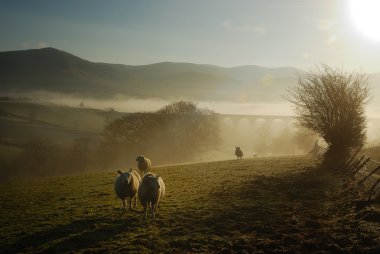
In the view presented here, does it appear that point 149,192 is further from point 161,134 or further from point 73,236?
point 161,134

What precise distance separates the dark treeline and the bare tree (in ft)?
154

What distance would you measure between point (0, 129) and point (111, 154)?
59019 mm

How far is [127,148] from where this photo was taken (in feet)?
246

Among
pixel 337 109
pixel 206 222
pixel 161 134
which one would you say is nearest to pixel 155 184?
pixel 206 222

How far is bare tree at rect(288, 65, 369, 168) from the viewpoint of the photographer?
3147 cm

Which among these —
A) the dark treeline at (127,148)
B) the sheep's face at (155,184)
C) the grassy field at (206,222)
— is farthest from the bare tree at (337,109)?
the dark treeline at (127,148)

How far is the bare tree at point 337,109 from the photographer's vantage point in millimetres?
31469

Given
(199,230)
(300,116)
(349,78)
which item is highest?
(349,78)

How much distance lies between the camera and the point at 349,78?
32062 mm

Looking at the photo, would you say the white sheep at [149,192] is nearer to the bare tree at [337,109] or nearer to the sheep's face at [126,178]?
the sheep's face at [126,178]

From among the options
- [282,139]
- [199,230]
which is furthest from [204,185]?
[282,139]

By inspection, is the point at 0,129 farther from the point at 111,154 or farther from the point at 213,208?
the point at 213,208

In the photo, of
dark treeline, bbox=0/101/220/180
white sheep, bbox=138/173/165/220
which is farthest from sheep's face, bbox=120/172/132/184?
dark treeline, bbox=0/101/220/180

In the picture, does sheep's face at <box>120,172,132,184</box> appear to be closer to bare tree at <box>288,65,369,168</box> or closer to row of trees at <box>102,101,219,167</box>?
bare tree at <box>288,65,369,168</box>
